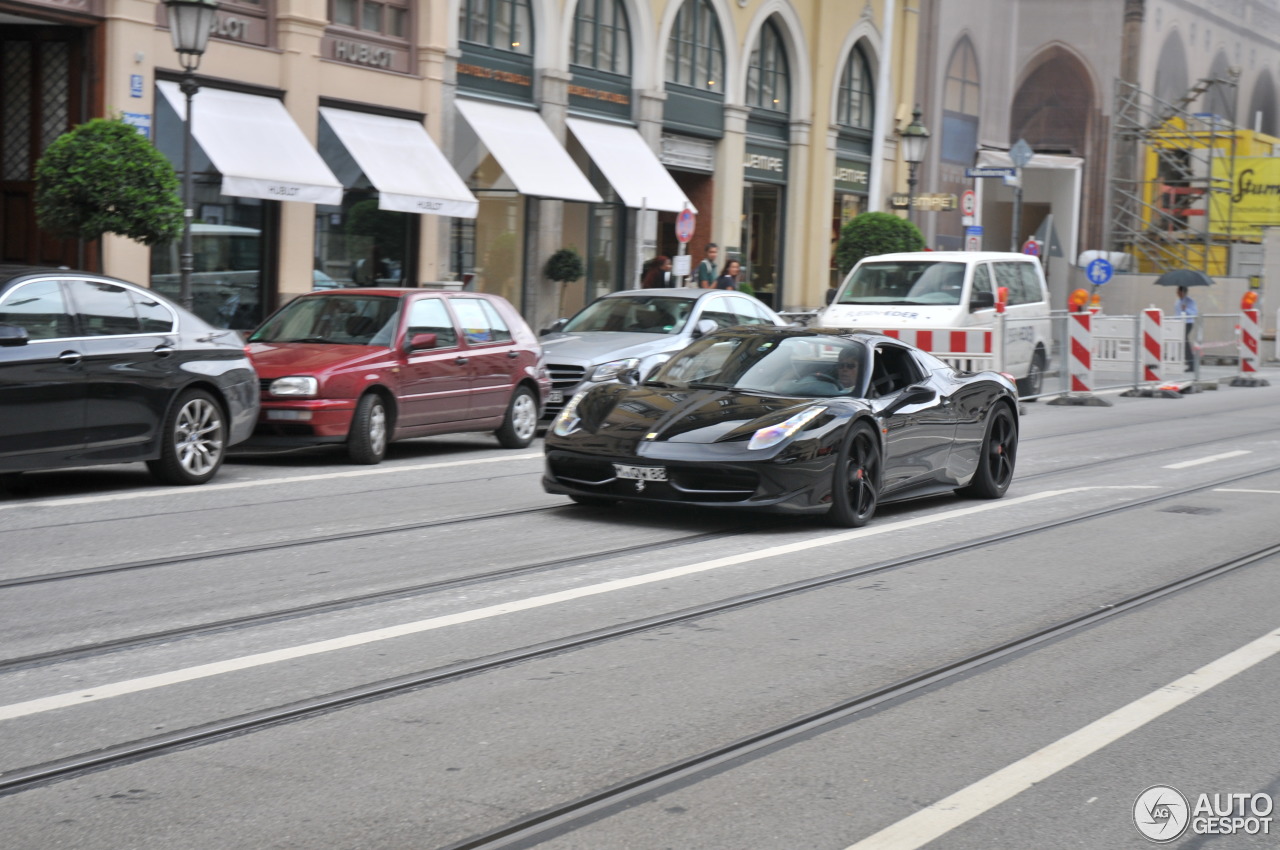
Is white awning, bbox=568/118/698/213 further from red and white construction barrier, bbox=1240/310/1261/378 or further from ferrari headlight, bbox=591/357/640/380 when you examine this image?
ferrari headlight, bbox=591/357/640/380

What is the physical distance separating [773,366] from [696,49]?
22946 mm

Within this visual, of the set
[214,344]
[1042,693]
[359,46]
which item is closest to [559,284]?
[359,46]

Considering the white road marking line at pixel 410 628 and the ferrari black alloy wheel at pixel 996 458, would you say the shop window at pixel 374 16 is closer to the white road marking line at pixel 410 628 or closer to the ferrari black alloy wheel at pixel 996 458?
the ferrari black alloy wheel at pixel 996 458

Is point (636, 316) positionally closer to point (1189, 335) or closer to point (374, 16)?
point (374, 16)

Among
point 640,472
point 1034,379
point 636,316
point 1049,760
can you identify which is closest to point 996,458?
point 640,472

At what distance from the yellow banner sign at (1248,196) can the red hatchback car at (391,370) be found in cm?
4434

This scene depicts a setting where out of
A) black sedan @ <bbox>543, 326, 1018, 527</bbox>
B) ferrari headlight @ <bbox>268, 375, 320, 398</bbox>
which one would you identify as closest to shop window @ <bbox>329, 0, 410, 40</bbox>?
ferrari headlight @ <bbox>268, 375, 320, 398</bbox>

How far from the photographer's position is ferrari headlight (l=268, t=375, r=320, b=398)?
43.3ft

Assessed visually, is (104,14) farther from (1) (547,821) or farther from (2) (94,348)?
(1) (547,821)

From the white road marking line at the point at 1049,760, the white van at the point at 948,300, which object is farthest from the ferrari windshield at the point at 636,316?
the white road marking line at the point at 1049,760

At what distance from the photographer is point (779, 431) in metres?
9.84

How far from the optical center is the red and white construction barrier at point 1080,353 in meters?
24.3

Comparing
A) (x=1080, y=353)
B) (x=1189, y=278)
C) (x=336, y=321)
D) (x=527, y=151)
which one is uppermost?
(x=527, y=151)

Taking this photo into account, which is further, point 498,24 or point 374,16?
point 498,24
